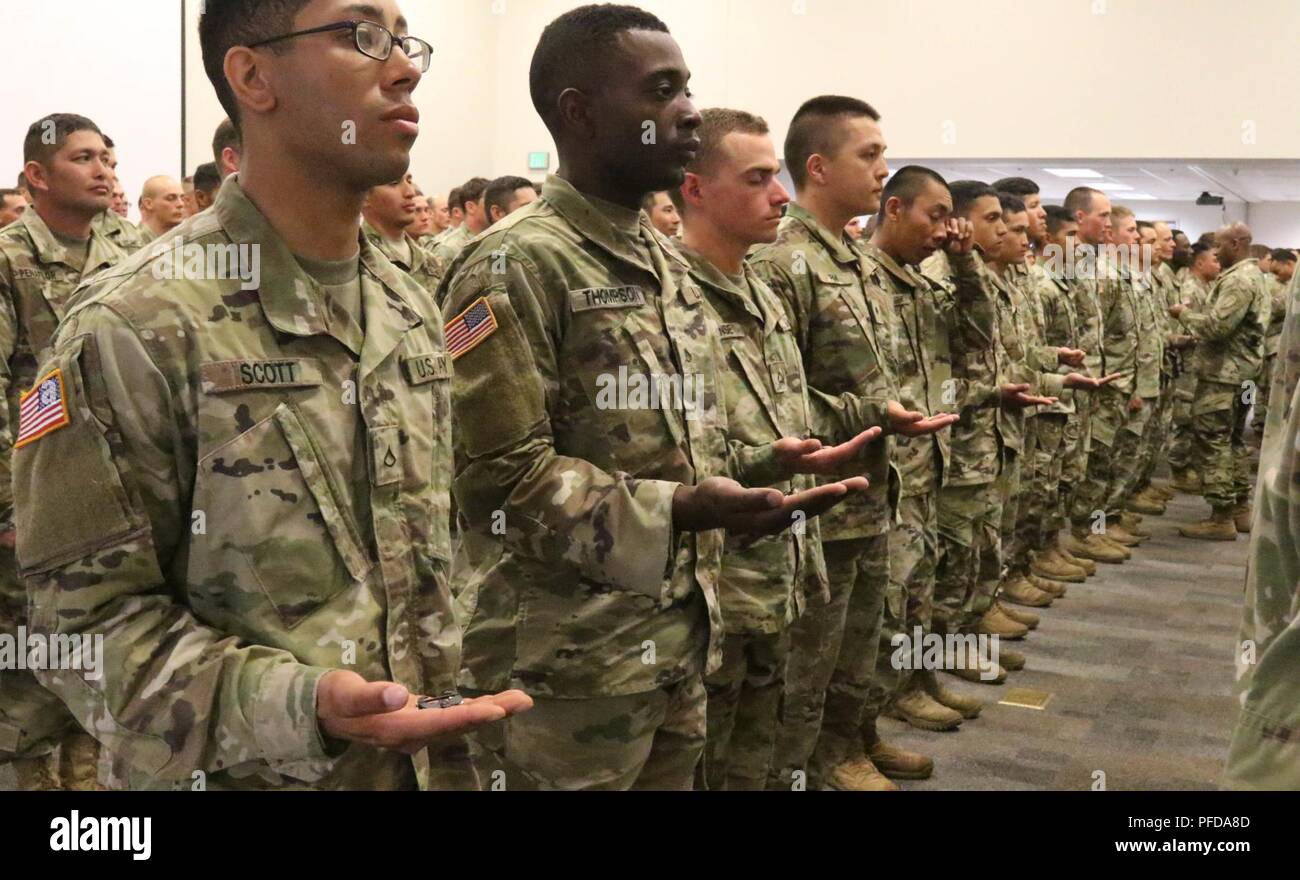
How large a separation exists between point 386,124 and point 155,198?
15.5ft

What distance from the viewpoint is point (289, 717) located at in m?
1.09

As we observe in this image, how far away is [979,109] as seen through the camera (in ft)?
30.0

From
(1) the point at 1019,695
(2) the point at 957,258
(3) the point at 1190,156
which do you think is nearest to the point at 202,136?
(2) the point at 957,258

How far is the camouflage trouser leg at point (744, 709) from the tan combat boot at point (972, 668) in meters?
1.99

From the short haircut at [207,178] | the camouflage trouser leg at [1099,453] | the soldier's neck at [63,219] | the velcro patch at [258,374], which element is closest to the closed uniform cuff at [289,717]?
the velcro patch at [258,374]

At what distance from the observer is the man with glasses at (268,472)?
111 centimetres

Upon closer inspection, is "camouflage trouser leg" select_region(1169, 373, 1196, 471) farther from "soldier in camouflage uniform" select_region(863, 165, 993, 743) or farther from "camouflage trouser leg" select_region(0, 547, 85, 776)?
"camouflage trouser leg" select_region(0, 547, 85, 776)

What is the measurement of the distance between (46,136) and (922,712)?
10.3ft

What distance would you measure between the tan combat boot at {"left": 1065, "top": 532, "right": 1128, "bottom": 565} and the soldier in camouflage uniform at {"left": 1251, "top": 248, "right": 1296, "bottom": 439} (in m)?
1.25

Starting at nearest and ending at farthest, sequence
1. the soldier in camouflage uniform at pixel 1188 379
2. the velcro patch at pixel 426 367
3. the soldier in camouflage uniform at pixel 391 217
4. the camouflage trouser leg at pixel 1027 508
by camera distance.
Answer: the velcro patch at pixel 426 367
the soldier in camouflage uniform at pixel 391 217
the camouflage trouser leg at pixel 1027 508
the soldier in camouflage uniform at pixel 1188 379

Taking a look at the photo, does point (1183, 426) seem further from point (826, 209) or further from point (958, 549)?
point (826, 209)

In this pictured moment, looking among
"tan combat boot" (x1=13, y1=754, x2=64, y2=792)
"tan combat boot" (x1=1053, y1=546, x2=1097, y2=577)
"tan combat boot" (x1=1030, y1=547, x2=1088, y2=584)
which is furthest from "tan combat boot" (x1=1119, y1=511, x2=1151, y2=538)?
"tan combat boot" (x1=13, y1=754, x2=64, y2=792)

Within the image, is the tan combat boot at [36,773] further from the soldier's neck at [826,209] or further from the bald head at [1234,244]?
the bald head at [1234,244]

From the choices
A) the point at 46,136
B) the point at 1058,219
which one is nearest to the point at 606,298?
the point at 46,136
